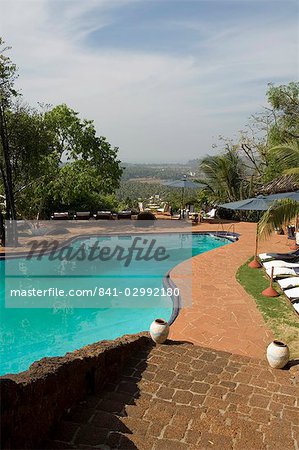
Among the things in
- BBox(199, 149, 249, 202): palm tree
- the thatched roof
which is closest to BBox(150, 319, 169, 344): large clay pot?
the thatched roof

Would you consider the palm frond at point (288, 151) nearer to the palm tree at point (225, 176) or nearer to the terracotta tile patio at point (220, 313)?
the terracotta tile patio at point (220, 313)

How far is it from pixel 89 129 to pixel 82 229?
6.67 meters

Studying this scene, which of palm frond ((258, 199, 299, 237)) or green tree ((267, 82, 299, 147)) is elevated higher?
green tree ((267, 82, 299, 147))

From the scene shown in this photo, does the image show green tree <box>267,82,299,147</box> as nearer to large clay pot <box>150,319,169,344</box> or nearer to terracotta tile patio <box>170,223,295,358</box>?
terracotta tile patio <box>170,223,295,358</box>

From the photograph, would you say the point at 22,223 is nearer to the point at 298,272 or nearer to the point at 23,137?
the point at 23,137

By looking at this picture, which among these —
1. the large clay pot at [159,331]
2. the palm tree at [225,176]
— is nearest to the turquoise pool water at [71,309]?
the large clay pot at [159,331]

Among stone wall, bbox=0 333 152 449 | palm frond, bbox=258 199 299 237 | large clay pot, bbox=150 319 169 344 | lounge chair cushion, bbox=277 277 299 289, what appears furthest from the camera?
lounge chair cushion, bbox=277 277 299 289

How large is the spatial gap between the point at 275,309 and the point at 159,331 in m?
3.77

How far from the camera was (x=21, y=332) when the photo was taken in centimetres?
968

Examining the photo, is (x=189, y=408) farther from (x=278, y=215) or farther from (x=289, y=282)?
(x=278, y=215)

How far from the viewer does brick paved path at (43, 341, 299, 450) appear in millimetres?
4133

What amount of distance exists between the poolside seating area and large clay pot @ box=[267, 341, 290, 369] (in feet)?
8.66

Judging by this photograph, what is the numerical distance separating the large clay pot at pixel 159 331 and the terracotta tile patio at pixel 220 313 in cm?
85

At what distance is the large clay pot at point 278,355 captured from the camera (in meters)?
6.30
